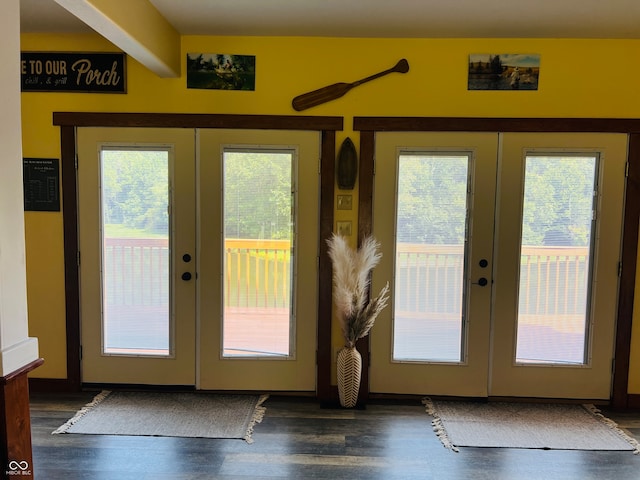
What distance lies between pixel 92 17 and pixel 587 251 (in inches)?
127

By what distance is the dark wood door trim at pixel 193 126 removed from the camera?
2920mm

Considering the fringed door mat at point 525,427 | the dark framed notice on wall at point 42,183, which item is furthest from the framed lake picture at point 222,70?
the fringed door mat at point 525,427

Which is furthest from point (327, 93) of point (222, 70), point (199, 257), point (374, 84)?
point (199, 257)

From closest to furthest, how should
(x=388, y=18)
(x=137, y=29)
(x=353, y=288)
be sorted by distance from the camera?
(x=137, y=29) < (x=388, y=18) < (x=353, y=288)

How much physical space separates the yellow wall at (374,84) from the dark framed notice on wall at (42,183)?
0.22 feet

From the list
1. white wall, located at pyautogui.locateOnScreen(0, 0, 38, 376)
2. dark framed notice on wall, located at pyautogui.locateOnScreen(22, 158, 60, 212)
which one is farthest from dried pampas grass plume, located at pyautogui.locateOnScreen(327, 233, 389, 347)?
dark framed notice on wall, located at pyautogui.locateOnScreen(22, 158, 60, 212)

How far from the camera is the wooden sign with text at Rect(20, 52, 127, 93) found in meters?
2.90

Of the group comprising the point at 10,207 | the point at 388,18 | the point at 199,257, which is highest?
the point at 388,18

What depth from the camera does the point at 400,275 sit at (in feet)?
9.84

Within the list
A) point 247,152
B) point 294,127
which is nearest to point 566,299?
point 294,127

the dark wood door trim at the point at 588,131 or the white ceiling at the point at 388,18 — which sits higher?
the white ceiling at the point at 388,18

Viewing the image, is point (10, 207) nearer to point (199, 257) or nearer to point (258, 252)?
point (199, 257)

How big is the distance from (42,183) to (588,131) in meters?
3.77

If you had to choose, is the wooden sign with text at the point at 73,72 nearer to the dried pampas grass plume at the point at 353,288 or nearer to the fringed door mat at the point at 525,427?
the dried pampas grass plume at the point at 353,288
